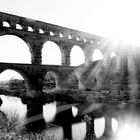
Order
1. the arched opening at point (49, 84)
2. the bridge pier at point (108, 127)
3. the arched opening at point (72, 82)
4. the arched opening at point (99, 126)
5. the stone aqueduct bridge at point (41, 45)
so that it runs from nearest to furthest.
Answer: the bridge pier at point (108, 127), the arched opening at point (99, 126), the stone aqueduct bridge at point (41, 45), the arched opening at point (72, 82), the arched opening at point (49, 84)

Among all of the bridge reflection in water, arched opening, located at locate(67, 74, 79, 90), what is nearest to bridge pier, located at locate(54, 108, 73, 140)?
the bridge reflection in water

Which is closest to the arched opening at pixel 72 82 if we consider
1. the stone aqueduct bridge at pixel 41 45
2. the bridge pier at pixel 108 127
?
the stone aqueduct bridge at pixel 41 45

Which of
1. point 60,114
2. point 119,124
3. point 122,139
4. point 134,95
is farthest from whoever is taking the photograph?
point 134,95

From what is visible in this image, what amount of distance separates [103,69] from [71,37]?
9153 mm

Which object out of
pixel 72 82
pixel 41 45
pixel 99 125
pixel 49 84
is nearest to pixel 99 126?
pixel 99 125

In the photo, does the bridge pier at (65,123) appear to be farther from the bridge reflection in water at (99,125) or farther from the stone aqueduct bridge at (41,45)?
the stone aqueduct bridge at (41,45)

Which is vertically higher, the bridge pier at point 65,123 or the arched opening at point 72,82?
the arched opening at point 72,82

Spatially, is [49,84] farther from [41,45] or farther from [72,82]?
[41,45]

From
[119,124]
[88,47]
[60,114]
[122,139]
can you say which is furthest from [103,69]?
[122,139]

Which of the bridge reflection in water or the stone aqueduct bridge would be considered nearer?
the bridge reflection in water

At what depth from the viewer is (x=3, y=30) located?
27094 millimetres

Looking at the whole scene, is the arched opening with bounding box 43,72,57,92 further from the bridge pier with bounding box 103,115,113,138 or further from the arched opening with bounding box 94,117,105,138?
the arched opening with bounding box 94,117,105,138

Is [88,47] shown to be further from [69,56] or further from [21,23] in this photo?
[21,23]

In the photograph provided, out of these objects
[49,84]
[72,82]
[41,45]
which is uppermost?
[41,45]
